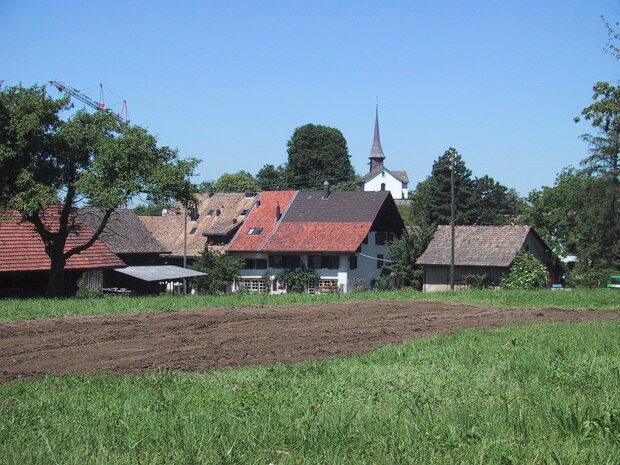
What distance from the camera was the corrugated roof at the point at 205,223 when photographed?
203ft

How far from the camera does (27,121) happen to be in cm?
2906

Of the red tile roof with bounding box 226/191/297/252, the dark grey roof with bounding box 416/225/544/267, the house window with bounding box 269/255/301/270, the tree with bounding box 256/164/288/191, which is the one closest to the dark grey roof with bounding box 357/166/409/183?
the tree with bounding box 256/164/288/191

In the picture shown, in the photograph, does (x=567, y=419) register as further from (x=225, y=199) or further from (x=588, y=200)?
(x=225, y=199)

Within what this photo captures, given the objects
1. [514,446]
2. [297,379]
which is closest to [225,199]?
[297,379]

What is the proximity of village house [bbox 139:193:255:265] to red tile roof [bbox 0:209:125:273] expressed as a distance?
22.1 metres

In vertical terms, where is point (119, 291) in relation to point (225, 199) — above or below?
below

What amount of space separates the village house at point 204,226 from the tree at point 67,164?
28.1 metres

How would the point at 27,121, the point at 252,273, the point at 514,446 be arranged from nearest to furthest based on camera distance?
the point at 514,446 < the point at 27,121 < the point at 252,273

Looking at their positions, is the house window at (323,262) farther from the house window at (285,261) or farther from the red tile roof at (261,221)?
the red tile roof at (261,221)

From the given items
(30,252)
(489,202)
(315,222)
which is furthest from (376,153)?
(30,252)

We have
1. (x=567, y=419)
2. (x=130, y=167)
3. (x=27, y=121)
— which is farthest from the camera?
(x=130, y=167)

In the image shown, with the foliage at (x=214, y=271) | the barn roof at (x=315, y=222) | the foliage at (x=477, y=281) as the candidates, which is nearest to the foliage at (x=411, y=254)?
the barn roof at (x=315, y=222)

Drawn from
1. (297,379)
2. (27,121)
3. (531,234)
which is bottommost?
(297,379)

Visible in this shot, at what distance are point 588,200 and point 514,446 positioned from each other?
5023cm
